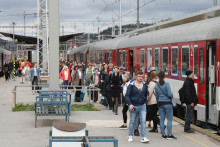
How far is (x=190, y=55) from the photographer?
14516 mm

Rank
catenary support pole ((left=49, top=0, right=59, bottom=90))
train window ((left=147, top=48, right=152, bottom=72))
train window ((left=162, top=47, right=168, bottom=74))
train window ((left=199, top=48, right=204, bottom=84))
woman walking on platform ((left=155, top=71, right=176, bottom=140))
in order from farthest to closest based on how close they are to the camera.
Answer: train window ((left=147, top=48, right=152, bottom=72)) → train window ((left=162, top=47, right=168, bottom=74)) → catenary support pole ((left=49, top=0, right=59, bottom=90)) → train window ((left=199, top=48, right=204, bottom=84)) → woman walking on platform ((left=155, top=71, right=176, bottom=140))

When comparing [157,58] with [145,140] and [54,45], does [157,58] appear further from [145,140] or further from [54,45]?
[145,140]

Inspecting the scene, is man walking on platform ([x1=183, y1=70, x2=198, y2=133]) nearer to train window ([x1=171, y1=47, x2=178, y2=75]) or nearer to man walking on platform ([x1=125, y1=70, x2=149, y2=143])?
man walking on platform ([x1=125, y1=70, x2=149, y2=143])

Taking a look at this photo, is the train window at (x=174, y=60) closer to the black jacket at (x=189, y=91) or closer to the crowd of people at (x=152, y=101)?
the crowd of people at (x=152, y=101)

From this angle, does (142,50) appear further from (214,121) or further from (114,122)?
(214,121)

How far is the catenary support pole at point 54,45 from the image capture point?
16.1 metres

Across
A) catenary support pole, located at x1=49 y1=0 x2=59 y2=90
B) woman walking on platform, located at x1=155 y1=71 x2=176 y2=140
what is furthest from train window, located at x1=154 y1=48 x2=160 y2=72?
woman walking on platform, located at x1=155 y1=71 x2=176 y2=140

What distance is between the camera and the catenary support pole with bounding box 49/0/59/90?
633 inches

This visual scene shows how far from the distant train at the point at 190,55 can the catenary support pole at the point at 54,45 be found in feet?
13.4

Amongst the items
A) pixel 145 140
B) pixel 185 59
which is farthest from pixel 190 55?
pixel 145 140

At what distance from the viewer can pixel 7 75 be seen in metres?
39.1

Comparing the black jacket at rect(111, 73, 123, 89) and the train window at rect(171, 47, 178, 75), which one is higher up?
the train window at rect(171, 47, 178, 75)

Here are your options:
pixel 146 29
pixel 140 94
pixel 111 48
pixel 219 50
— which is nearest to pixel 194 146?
pixel 140 94

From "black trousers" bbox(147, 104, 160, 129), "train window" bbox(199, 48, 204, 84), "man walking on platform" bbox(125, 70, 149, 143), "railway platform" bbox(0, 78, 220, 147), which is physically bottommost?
"railway platform" bbox(0, 78, 220, 147)
